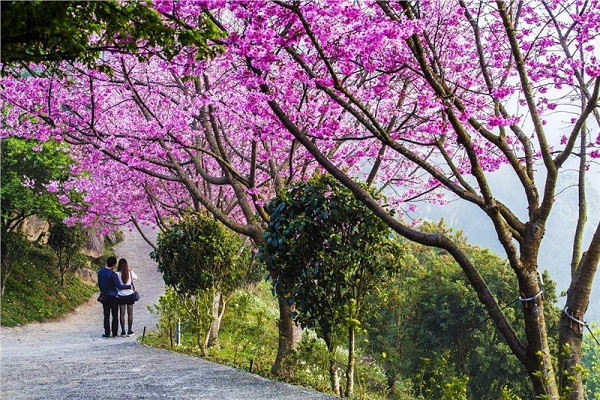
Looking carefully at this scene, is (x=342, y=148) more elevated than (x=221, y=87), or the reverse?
(x=221, y=87)

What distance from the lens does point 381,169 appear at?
11.4 m

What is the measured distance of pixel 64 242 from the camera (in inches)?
864

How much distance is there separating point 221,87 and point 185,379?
16.5 feet

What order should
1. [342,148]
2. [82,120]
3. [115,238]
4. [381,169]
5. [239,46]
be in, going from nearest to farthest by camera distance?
[239,46] < [82,120] < [342,148] < [381,169] < [115,238]

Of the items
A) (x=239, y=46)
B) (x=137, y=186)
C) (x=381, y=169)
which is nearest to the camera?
(x=239, y=46)

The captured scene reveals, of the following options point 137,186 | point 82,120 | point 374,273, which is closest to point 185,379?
point 374,273

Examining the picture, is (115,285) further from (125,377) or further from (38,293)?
(38,293)

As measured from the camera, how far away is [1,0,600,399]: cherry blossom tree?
5.80m

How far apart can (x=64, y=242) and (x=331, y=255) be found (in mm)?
17842

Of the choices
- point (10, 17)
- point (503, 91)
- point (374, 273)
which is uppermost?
point (503, 91)

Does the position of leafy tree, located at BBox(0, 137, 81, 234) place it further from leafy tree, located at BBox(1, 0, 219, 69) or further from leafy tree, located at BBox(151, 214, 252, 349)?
leafy tree, located at BBox(1, 0, 219, 69)

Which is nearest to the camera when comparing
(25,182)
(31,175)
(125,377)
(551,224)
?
(125,377)

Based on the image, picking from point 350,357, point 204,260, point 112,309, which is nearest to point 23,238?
point 112,309

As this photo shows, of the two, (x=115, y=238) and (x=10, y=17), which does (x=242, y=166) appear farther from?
(x=115, y=238)
